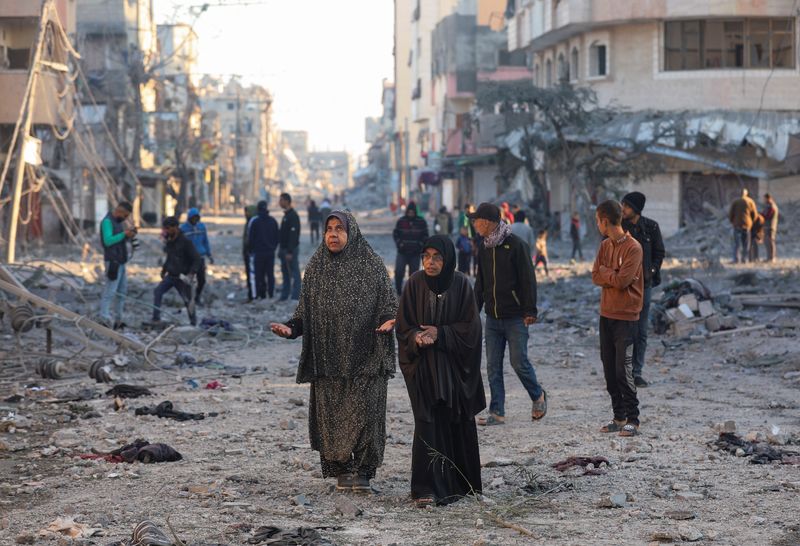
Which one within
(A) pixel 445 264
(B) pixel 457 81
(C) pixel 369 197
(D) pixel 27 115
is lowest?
(C) pixel 369 197

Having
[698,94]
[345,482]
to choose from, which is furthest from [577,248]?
[345,482]

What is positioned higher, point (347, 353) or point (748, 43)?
point (748, 43)

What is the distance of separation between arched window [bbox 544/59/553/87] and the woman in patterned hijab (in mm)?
40460

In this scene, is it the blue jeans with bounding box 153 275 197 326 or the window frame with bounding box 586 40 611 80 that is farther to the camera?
the window frame with bounding box 586 40 611 80

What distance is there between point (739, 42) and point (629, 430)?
1269 inches

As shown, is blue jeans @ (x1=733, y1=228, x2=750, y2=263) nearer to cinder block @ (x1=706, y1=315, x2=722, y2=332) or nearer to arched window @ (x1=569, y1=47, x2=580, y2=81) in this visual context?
cinder block @ (x1=706, y1=315, x2=722, y2=332)

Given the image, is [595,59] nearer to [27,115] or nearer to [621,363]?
[27,115]

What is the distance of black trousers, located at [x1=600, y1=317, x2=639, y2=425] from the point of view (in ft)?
30.4

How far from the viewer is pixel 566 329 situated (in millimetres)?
17625

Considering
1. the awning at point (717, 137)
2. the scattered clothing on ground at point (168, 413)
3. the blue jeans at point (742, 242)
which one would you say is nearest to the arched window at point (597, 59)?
the awning at point (717, 137)

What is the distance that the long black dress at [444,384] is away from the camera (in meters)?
7.18

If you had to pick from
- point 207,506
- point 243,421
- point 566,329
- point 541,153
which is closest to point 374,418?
point 207,506

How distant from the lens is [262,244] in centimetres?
2022

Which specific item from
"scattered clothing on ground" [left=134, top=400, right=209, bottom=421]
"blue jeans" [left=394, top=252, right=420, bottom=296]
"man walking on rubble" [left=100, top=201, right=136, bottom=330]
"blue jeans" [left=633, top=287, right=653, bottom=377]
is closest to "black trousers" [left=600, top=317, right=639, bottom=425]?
"blue jeans" [left=633, top=287, right=653, bottom=377]
